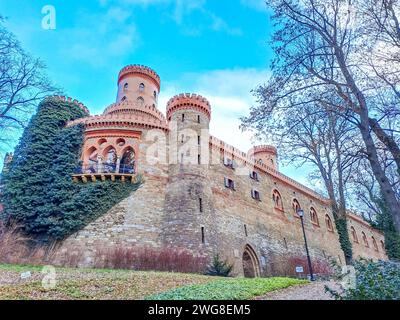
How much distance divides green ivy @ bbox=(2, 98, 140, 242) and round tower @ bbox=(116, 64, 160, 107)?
11040 mm

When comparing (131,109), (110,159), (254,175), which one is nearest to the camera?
(110,159)

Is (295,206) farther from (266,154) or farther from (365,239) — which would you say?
(365,239)

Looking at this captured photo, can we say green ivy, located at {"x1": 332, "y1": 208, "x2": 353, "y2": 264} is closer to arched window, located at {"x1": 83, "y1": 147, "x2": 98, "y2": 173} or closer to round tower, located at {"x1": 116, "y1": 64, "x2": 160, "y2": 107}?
arched window, located at {"x1": 83, "y1": 147, "x2": 98, "y2": 173}

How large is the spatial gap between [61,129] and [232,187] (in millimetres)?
12168

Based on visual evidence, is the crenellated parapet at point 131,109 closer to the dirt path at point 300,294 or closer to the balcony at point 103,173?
the balcony at point 103,173

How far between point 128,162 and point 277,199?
1338 cm

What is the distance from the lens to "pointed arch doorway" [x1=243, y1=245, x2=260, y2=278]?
64.7 feet

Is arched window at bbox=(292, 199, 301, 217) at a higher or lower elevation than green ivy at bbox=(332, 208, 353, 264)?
higher

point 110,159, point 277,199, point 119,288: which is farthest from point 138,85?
point 119,288

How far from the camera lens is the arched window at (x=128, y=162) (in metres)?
18.2

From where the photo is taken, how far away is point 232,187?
71.2 feet

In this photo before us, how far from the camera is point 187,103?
2109cm

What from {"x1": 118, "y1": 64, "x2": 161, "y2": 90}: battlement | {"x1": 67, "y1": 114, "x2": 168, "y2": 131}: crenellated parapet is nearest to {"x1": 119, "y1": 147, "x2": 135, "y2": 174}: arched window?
{"x1": 67, "y1": 114, "x2": 168, "y2": 131}: crenellated parapet

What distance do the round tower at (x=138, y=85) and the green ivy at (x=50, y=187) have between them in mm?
11040
